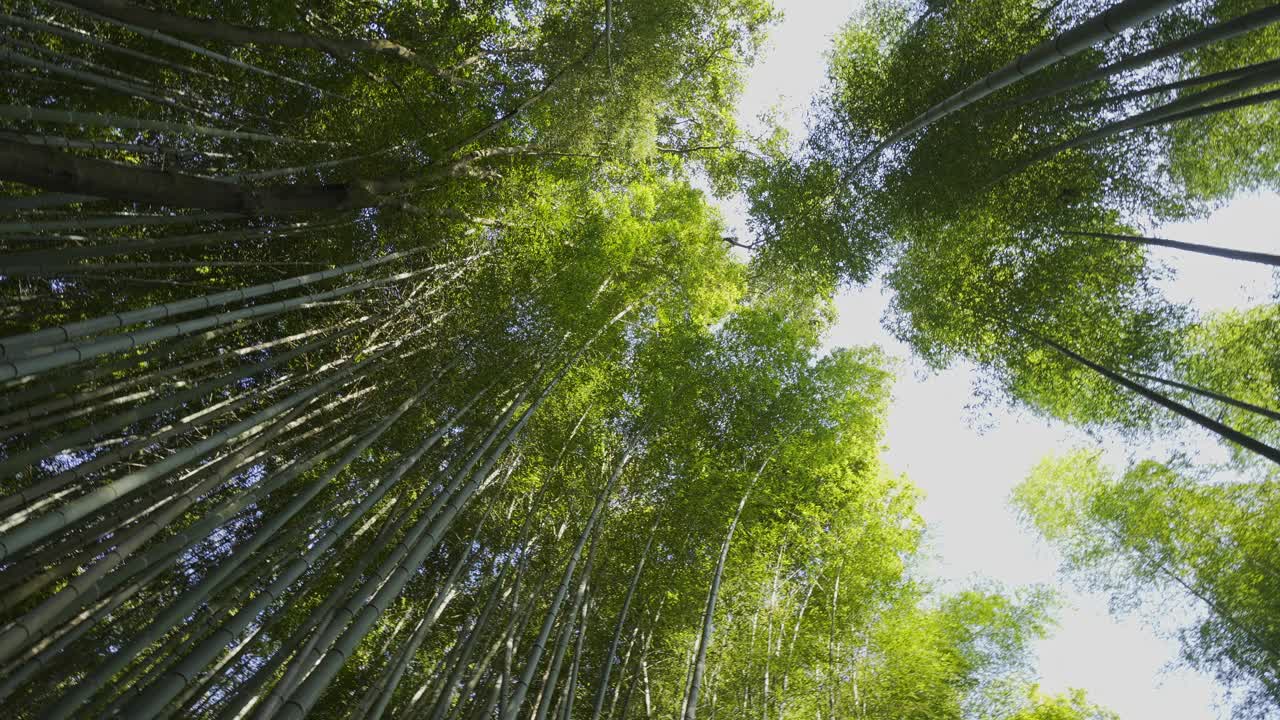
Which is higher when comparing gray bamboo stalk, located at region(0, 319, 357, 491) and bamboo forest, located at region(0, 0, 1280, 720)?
bamboo forest, located at region(0, 0, 1280, 720)

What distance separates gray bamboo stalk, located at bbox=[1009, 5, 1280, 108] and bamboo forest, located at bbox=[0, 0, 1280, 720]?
1.1 inches

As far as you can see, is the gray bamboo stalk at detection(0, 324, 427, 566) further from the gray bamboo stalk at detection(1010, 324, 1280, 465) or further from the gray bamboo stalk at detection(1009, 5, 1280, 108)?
the gray bamboo stalk at detection(1009, 5, 1280, 108)

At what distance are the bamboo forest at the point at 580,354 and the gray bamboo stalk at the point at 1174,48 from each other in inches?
1.1

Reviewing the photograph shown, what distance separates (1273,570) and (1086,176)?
3000 millimetres

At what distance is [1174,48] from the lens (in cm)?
294

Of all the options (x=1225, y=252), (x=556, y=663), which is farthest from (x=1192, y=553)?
(x=556, y=663)

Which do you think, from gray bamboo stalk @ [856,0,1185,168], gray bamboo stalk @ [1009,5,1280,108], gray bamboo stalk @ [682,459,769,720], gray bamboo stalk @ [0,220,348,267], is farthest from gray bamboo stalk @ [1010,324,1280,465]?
gray bamboo stalk @ [0,220,348,267]

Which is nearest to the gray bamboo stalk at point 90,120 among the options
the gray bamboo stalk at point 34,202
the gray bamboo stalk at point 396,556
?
the gray bamboo stalk at point 34,202

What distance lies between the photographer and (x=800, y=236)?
554 cm

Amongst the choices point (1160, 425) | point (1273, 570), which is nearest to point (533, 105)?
point (1160, 425)

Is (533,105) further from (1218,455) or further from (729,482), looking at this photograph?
(1218,455)

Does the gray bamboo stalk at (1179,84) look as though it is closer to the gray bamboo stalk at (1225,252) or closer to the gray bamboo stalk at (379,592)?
the gray bamboo stalk at (1225,252)

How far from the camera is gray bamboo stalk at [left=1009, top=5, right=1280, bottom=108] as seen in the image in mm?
2328

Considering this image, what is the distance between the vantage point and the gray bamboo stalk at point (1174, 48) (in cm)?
233
